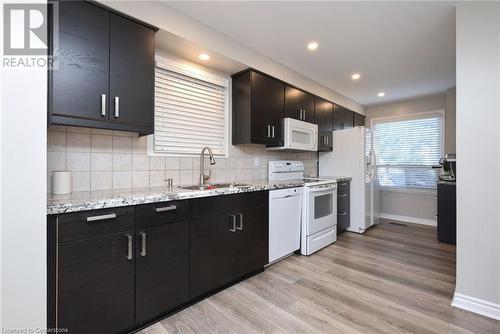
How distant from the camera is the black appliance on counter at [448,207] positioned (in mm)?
3400

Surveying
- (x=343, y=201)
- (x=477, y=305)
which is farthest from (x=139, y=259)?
(x=343, y=201)

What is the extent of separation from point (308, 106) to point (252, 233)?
88.9 inches

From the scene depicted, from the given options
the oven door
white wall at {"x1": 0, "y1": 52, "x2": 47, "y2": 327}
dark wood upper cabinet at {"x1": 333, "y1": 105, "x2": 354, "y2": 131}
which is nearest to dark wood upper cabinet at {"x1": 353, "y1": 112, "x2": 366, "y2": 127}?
dark wood upper cabinet at {"x1": 333, "y1": 105, "x2": 354, "y2": 131}

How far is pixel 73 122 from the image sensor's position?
1506 mm

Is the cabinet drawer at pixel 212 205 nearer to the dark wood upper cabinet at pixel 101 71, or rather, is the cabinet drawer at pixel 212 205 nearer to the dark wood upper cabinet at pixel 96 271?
the dark wood upper cabinet at pixel 96 271

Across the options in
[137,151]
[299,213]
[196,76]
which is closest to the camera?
[137,151]

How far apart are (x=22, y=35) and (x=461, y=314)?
332 centimetres

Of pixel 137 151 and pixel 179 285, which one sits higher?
pixel 137 151

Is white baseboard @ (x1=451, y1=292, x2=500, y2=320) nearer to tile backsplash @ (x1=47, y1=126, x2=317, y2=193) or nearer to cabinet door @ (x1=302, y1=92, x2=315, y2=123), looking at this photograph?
tile backsplash @ (x1=47, y1=126, x2=317, y2=193)

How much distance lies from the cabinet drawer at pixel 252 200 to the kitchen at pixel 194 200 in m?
0.02

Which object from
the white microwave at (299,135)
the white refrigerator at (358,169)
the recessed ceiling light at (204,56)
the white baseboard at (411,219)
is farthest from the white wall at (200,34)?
the white baseboard at (411,219)

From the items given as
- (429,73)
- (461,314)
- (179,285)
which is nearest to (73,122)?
(179,285)

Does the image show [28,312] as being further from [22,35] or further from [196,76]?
[196,76]

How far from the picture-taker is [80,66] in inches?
59.7
